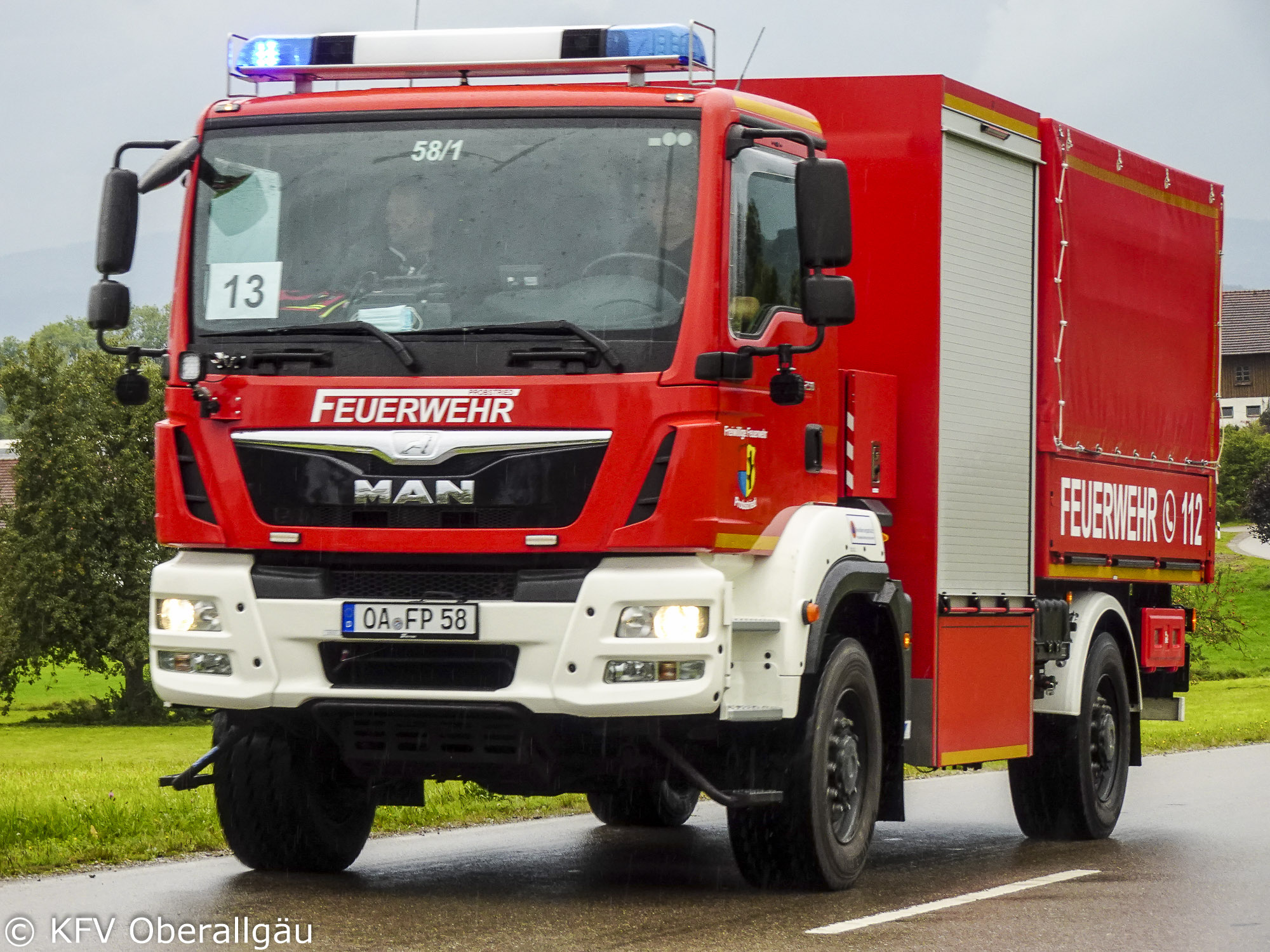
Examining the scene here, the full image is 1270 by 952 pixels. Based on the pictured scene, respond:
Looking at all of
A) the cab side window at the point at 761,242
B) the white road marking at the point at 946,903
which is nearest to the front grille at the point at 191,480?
the cab side window at the point at 761,242

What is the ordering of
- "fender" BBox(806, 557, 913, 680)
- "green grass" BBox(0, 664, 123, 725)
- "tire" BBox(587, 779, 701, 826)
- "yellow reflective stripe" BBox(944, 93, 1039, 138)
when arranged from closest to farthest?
"fender" BBox(806, 557, 913, 680)
"yellow reflective stripe" BBox(944, 93, 1039, 138)
"tire" BBox(587, 779, 701, 826)
"green grass" BBox(0, 664, 123, 725)

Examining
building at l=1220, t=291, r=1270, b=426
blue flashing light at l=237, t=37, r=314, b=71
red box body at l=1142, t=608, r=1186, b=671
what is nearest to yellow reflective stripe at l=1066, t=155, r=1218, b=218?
red box body at l=1142, t=608, r=1186, b=671

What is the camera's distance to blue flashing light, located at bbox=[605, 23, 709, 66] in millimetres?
8852

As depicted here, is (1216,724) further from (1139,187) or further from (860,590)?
(860,590)

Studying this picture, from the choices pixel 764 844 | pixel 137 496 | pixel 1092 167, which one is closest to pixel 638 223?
pixel 764 844

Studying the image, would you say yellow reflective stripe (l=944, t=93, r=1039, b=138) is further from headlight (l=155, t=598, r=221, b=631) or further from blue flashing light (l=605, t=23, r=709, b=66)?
headlight (l=155, t=598, r=221, b=631)

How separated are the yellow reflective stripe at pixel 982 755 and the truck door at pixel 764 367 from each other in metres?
1.81

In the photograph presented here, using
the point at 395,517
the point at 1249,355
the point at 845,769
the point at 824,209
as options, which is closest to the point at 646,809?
the point at 845,769

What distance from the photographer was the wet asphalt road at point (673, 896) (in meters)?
7.62

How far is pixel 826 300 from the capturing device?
827 centimetres

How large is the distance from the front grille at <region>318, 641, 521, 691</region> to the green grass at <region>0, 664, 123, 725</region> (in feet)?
188

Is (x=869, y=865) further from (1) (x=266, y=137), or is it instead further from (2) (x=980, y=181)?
(1) (x=266, y=137)

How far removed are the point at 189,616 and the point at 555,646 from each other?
151 cm

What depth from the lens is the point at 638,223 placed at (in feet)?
27.1
